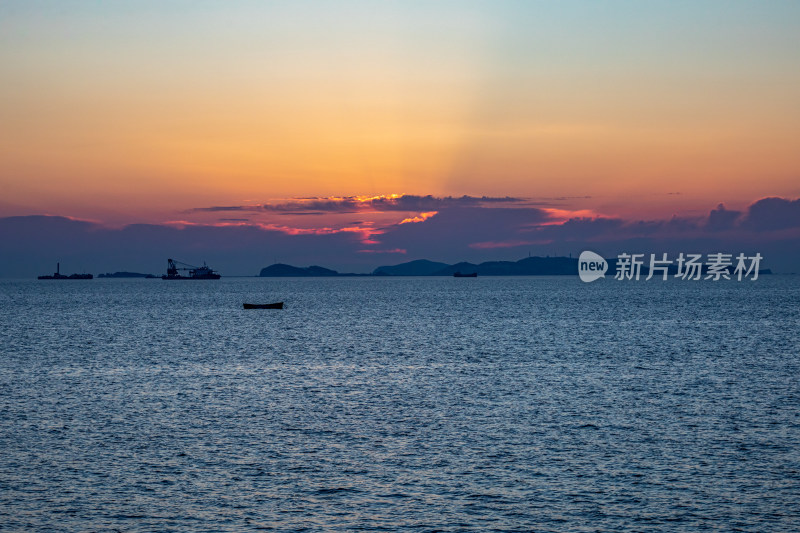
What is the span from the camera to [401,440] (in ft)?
126

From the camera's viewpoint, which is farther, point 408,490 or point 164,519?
point 408,490

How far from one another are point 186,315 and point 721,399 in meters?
129

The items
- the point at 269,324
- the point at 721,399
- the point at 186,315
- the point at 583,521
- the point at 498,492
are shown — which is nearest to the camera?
the point at 583,521

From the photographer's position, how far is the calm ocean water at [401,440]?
27641 mm

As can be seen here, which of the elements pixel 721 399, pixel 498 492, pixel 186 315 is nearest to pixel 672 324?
pixel 721 399

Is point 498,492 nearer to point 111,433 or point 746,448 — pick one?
point 746,448

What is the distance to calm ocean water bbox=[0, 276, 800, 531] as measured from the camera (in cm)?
2764

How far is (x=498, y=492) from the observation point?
2992 centimetres

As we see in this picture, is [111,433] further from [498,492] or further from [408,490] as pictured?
[498,492]

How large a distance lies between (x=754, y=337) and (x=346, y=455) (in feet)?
253

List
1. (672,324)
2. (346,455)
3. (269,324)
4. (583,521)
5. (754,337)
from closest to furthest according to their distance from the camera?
(583,521)
(346,455)
(754,337)
(672,324)
(269,324)

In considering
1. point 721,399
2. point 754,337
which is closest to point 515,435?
point 721,399

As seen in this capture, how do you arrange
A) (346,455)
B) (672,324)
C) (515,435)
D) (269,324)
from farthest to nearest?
(269,324)
(672,324)
(515,435)
(346,455)

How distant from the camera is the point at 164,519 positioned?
26.9 meters
